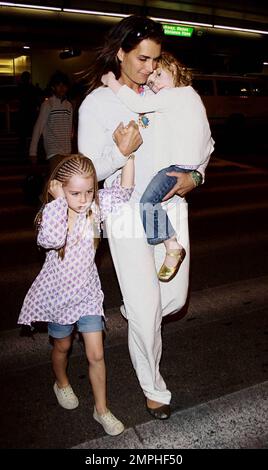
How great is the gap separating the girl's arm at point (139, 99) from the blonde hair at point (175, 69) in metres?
0.18

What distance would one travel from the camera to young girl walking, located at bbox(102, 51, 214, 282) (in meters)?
2.72

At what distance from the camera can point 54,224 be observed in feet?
8.42

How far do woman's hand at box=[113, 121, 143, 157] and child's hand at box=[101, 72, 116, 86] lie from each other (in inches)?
13.0

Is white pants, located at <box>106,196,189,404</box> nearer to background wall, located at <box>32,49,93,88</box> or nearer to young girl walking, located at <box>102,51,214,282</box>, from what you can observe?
young girl walking, located at <box>102,51,214,282</box>

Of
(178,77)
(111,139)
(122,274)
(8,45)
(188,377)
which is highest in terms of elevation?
(8,45)

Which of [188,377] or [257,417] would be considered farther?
[188,377]

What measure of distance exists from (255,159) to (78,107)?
13.1 metres

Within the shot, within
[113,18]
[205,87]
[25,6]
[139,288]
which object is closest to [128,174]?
[139,288]

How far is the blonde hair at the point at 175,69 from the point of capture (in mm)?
2877

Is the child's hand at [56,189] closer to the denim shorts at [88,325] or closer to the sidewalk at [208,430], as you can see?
the denim shorts at [88,325]

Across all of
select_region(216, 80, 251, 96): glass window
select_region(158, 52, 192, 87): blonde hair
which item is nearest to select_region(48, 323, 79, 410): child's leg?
select_region(158, 52, 192, 87): blonde hair
